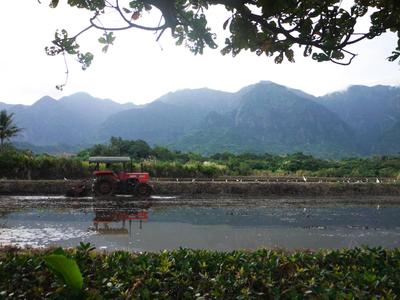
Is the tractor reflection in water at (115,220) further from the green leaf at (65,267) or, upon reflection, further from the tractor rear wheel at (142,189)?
A: the green leaf at (65,267)

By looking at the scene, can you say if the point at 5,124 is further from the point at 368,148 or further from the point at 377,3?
the point at 368,148

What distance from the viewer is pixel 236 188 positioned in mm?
26047

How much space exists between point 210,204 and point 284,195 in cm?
713

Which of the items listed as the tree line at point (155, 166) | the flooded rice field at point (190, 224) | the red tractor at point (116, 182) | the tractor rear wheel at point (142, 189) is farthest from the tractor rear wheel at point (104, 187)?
the tree line at point (155, 166)

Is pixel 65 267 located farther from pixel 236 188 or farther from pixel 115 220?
pixel 236 188

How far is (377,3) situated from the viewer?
434 centimetres

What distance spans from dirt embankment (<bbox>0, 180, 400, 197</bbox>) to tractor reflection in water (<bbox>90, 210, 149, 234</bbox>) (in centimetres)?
792

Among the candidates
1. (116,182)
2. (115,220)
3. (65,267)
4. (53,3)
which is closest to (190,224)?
(115,220)

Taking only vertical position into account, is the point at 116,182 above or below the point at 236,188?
above

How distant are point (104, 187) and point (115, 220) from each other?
766 cm

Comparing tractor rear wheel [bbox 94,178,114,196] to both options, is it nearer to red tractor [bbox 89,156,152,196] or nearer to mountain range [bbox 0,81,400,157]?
red tractor [bbox 89,156,152,196]

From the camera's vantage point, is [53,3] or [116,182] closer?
[53,3]

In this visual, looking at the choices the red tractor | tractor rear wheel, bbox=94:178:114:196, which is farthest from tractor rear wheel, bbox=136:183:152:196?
tractor rear wheel, bbox=94:178:114:196

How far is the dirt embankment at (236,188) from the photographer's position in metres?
24.1
